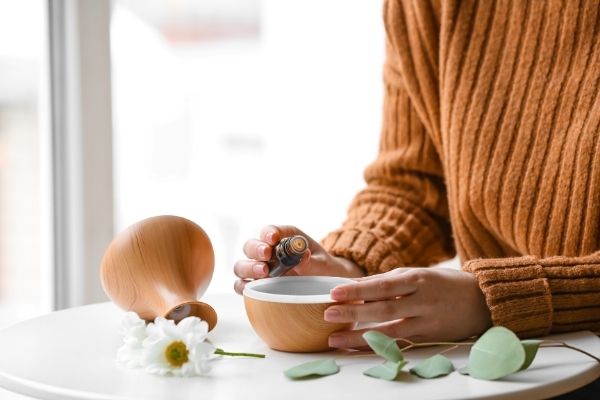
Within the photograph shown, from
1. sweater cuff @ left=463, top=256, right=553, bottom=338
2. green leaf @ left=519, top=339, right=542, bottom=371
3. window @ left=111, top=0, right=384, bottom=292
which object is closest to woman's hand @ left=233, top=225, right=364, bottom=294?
sweater cuff @ left=463, top=256, right=553, bottom=338

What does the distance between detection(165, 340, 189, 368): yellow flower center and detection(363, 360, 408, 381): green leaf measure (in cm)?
15

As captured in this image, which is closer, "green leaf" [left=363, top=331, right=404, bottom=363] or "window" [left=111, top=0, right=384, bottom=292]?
"green leaf" [left=363, top=331, right=404, bottom=363]

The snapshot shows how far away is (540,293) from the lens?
0.78m

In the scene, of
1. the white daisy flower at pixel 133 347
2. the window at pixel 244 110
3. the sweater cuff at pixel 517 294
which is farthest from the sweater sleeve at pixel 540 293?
the window at pixel 244 110

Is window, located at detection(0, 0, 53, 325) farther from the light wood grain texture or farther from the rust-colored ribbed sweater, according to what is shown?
the light wood grain texture

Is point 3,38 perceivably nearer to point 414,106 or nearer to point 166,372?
point 414,106

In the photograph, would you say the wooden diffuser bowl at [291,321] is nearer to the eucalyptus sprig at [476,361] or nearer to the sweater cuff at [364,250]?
the eucalyptus sprig at [476,361]

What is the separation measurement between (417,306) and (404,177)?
0.55 metres

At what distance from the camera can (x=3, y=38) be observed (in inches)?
62.5

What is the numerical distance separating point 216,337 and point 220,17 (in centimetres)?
186

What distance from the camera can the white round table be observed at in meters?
0.59

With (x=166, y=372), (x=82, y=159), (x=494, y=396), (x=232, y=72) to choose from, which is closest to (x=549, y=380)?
(x=494, y=396)

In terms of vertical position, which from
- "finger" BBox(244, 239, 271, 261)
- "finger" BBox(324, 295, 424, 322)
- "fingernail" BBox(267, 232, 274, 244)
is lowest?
"finger" BBox(324, 295, 424, 322)

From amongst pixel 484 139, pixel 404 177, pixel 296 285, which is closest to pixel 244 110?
pixel 404 177
